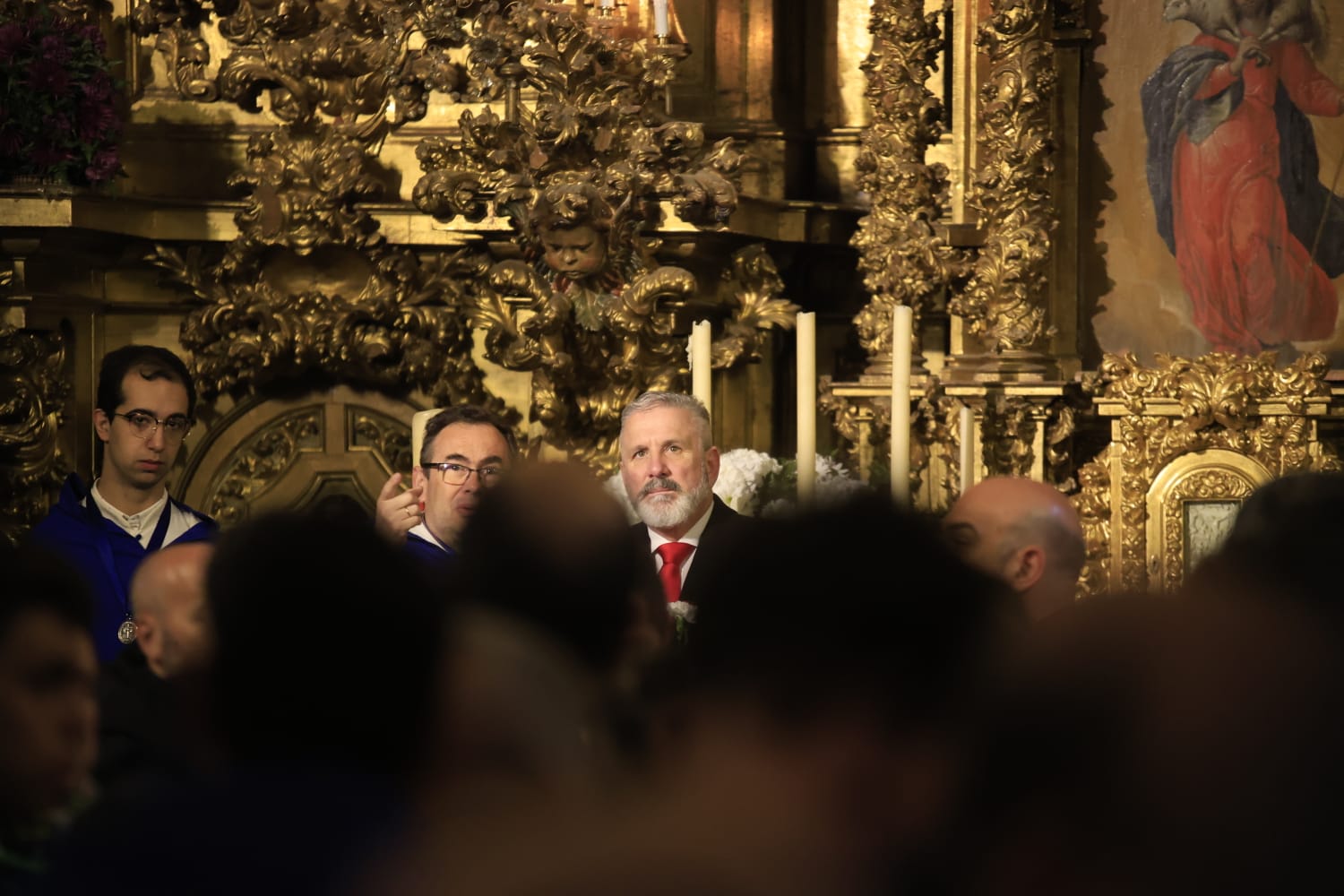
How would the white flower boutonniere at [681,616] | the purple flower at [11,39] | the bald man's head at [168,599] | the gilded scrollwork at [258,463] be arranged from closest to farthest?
1. the bald man's head at [168,599]
2. the white flower boutonniere at [681,616]
3. the purple flower at [11,39]
4. the gilded scrollwork at [258,463]

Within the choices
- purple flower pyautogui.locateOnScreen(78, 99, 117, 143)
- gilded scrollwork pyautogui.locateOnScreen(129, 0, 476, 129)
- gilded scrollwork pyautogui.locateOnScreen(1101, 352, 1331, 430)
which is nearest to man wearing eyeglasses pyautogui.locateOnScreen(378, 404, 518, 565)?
purple flower pyautogui.locateOnScreen(78, 99, 117, 143)

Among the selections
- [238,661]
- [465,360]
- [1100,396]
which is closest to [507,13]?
[465,360]

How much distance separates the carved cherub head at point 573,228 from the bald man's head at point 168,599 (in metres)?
3.03

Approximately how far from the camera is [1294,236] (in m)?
5.37

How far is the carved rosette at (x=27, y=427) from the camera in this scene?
531cm

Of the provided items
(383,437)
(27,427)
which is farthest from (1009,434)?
(27,427)

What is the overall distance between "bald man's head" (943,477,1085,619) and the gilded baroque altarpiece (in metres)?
2.40

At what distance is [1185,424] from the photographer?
529 cm

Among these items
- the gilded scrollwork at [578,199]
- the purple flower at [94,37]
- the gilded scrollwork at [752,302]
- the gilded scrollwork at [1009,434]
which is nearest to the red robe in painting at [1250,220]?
the gilded scrollwork at [1009,434]

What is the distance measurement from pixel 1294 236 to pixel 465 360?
2250 mm

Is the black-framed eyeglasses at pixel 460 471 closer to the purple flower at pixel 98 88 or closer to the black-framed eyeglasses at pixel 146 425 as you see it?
the black-framed eyeglasses at pixel 146 425

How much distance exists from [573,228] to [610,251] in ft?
0.44

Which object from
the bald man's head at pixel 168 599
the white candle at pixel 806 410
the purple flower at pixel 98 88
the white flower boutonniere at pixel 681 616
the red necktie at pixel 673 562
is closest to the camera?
the bald man's head at pixel 168 599

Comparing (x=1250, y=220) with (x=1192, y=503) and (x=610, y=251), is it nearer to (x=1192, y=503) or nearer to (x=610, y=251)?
(x=1192, y=503)
